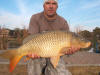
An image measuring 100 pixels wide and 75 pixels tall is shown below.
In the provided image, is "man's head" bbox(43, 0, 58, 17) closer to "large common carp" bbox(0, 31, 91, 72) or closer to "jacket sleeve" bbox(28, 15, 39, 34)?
"jacket sleeve" bbox(28, 15, 39, 34)

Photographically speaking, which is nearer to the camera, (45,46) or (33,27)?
(45,46)

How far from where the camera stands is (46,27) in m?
2.70

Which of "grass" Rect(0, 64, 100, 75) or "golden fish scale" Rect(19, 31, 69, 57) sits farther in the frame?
"grass" Rect(0, 64, 100, 75)

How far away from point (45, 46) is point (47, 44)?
4 centimetres

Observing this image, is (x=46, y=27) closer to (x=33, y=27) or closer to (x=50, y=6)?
(x=33, y=27)

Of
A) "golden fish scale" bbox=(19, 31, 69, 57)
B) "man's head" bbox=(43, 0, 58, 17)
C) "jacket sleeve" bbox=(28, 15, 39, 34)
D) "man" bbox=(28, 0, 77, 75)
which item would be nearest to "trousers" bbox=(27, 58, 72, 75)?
"man" bbox=(28, 0, 77, 75)

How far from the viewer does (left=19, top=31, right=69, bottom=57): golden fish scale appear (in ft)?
6.41

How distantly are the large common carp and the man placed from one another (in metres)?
0.60

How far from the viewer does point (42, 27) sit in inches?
106

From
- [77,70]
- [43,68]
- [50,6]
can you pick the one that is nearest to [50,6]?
[50,6]

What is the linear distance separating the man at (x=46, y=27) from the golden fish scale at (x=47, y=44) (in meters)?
0.61

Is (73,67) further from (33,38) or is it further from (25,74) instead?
→ (33,38)

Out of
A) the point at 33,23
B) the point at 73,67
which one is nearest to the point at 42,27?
the point at 33,23

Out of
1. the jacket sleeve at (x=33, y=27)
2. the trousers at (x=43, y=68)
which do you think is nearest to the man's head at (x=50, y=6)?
the jacket sleeve at (x=33, y=27)
